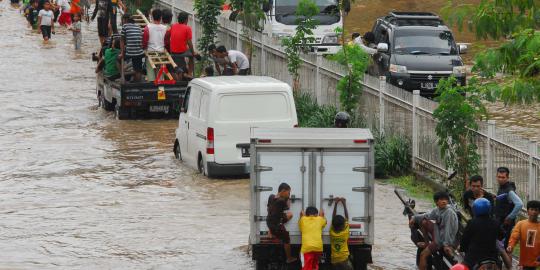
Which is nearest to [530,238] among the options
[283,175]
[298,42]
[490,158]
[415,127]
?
[283,175]

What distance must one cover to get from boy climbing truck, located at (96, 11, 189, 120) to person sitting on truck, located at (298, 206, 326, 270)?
1402cm

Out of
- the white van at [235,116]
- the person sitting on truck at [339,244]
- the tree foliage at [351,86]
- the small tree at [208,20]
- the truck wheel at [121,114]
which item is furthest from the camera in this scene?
the small tree at [208,20]

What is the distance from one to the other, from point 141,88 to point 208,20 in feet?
18.1

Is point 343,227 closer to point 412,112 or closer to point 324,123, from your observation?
point 412,112

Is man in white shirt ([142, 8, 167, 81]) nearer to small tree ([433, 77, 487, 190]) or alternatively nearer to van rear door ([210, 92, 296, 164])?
van rear door ([210, 92, 296, 164])

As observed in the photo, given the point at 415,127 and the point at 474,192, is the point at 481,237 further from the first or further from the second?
the point at 415,127

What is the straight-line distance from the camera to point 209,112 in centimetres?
2175

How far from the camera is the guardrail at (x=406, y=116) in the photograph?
1762cm

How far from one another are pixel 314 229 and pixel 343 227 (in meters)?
0.38

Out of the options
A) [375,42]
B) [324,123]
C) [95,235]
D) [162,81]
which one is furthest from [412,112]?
[375,42]

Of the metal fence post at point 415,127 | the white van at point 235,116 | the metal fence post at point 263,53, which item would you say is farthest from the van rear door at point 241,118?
the metal fence post at point 263,53

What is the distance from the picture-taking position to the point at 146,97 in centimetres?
2878

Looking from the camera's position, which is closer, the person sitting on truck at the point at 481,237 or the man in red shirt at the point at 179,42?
the person sitting on truck at the point at 481,237

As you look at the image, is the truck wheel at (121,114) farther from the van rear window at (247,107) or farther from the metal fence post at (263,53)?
the van rear window at (247,107)
